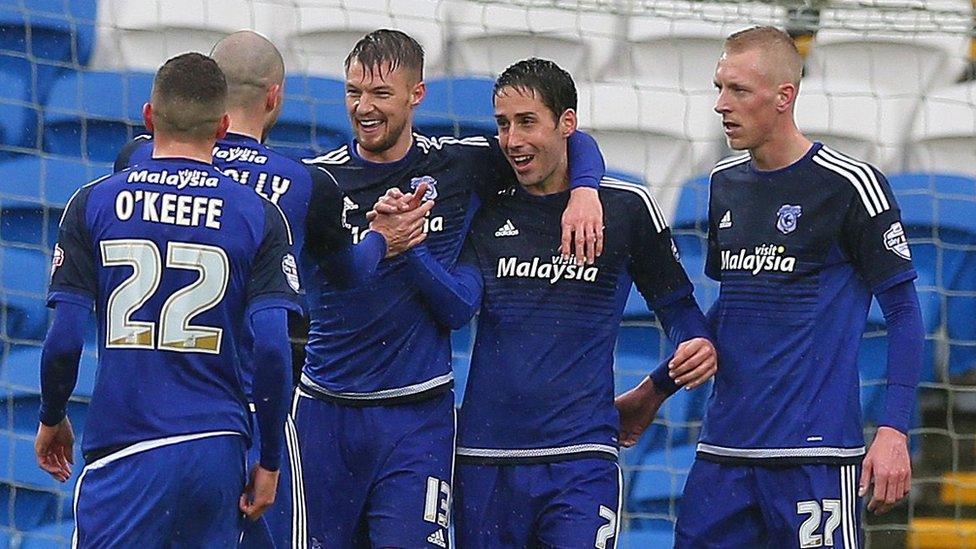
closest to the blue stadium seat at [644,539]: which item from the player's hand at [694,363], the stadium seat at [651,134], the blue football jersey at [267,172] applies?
the stadium seat at [651,134]

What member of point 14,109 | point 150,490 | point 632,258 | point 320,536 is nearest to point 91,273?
point 150,490

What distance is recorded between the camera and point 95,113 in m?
6.98

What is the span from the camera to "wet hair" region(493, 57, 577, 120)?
15.4 ft

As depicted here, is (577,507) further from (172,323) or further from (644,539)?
(644,539)

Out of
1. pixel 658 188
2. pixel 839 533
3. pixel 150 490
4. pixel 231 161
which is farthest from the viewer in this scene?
pixel 658 188

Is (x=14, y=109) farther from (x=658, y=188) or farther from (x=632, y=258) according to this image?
(x=632, y=258)

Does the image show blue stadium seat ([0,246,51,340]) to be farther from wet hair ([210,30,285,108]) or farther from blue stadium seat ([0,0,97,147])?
wet hair ([210,30,285,108])

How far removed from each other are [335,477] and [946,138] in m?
3.43

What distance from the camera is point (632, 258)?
15.7 ft

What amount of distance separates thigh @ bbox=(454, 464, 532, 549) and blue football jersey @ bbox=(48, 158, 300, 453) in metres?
1.04

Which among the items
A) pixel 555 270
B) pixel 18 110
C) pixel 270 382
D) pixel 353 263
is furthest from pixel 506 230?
pixel 18 110

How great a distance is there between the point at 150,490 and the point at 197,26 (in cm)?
373

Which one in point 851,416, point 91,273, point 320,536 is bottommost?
point 320,536

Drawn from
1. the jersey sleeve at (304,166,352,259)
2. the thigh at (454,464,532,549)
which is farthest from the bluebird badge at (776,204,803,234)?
the jersey sleeve at (304,166,352,259)
